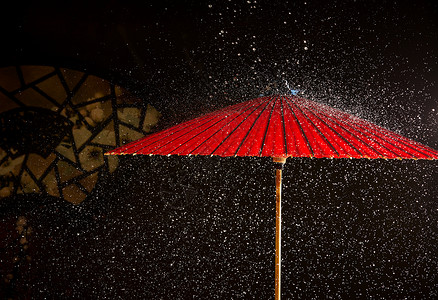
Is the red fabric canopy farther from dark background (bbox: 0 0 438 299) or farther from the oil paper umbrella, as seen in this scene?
dark background (bbox: 0 0 438 299)

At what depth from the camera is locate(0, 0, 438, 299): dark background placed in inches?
49.7

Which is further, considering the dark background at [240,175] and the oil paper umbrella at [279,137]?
the dark background at [240,175]

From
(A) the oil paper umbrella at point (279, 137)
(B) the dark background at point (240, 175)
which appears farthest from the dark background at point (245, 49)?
(A) the oil paper umbrella at point (279, 137)

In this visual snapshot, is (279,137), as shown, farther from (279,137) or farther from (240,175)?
(240,175)

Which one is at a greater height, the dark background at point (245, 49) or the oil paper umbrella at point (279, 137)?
the dark background at point (245, 49)

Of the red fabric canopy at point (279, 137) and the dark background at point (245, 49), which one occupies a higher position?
the dark background at point (245, 49)

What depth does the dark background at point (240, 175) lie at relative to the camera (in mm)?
1262

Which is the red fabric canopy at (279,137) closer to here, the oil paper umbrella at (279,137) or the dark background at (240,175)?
the oil paper umbrella at (279,137)

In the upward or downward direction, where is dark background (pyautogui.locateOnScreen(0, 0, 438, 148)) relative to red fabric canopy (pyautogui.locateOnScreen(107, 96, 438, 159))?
upward

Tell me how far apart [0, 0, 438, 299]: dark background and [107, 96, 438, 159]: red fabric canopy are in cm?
→ 60

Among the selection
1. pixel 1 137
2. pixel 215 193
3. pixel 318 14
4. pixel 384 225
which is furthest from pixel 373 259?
pixel 1 137

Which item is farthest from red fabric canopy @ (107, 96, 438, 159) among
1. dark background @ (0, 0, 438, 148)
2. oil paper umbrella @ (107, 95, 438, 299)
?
dark background @ (0, 0, 438, 148)

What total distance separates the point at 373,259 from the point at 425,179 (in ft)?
1.41

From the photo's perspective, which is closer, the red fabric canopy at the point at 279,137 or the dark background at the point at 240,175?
the red fabric canopy at the point at 279,137
